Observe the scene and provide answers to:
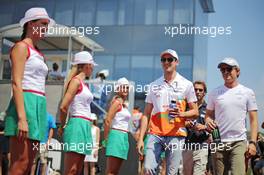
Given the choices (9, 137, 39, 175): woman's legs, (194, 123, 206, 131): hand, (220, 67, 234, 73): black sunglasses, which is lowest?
(9, 137, 39, 175): woman's legs

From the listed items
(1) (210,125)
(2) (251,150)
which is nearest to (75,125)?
(1) (210,125)

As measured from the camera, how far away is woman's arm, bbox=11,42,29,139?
9.96 feet

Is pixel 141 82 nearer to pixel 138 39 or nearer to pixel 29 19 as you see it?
pixel 138 39

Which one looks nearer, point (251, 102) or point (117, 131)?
point (251, 102)

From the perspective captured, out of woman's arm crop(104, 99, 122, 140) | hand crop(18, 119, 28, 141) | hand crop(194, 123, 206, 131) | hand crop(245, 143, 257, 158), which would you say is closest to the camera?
hand crop(18, 119, 28, 141)

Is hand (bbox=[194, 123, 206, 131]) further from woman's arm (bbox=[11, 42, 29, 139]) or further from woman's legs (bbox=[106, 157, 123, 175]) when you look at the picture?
woman's arm (bbox=[11, 42, 29, 139])

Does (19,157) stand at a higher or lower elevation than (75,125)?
lower

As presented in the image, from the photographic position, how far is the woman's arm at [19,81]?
9.96ft

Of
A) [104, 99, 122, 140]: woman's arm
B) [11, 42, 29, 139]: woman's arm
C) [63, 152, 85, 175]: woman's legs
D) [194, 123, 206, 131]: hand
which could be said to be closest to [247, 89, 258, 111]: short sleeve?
[194, 123, 206, 131]: hand

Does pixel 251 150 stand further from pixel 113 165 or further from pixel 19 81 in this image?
pixel 19 81

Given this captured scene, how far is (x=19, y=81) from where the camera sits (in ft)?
10.1

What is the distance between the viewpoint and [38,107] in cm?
327

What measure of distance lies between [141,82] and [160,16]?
105 inches

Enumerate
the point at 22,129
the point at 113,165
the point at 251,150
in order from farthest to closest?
the point at 113,165
the point at 251,150
the point at 22,129
